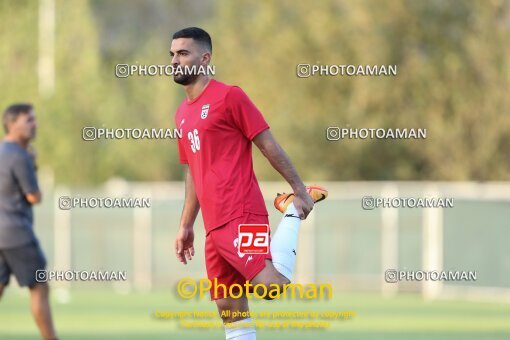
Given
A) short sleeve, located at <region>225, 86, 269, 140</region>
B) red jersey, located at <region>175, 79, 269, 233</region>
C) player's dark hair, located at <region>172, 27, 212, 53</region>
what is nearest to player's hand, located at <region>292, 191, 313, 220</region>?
red jersey, located at <region>175, 79, 269, 233</region>

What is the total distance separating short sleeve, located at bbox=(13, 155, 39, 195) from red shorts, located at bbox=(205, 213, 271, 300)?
3.50 m

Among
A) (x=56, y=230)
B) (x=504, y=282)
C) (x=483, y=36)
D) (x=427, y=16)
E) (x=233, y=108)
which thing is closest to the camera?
(x=233, y=108)

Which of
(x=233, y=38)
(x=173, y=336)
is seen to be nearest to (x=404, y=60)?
(x=233, y=38)

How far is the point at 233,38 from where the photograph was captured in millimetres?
38719

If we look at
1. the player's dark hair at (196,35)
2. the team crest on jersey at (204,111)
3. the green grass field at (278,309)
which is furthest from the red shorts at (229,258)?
the green grass field at (278,309)

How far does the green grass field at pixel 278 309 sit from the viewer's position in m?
16.7

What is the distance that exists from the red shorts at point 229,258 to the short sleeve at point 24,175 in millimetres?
3502

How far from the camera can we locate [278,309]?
20.6 m

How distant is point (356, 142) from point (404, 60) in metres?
2.28

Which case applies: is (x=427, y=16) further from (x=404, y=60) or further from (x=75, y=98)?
(x=75, y=98)

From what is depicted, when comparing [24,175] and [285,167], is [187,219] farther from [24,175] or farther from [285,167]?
[24,175]

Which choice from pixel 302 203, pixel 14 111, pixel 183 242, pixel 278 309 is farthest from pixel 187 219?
pixel 278 309

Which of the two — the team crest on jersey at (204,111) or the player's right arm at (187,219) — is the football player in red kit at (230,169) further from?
the player's right arm at (187,219)

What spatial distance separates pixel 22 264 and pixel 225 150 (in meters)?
4.12
